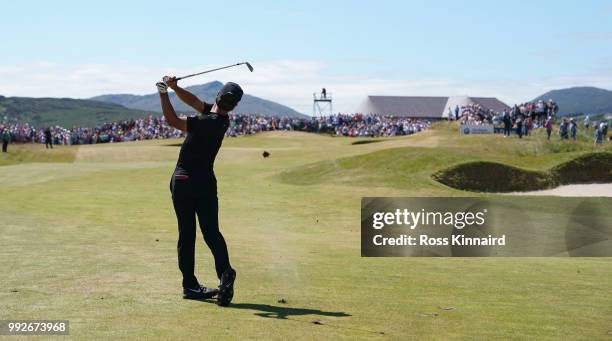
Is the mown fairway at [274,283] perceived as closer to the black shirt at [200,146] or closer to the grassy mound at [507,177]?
the black shirt at [200,146]

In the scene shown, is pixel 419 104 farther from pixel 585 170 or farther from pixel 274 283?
pixel 274 283

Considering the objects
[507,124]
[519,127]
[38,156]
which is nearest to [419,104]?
[507,124]

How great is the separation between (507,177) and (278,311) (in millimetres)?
31518

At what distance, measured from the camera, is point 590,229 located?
2805 centimetres

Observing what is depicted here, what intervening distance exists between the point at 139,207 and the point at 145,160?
35.8 meters

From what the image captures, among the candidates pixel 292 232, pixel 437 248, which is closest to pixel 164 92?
pixel 437 248

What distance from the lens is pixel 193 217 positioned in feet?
35.3

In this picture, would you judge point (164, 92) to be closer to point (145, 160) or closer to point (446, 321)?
point (446, 321)

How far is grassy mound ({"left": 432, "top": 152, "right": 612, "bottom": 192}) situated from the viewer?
1547 inches

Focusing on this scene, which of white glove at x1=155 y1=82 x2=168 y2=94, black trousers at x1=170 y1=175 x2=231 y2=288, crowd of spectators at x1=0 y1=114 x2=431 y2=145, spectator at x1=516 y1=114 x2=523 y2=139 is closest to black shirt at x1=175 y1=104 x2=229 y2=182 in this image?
black trousers at x1=170 y1=175 x2=231 y2=288

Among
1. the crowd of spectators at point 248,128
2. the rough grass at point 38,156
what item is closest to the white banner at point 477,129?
the crowd of spectators at point 248,128

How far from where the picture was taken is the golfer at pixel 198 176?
10.5 m

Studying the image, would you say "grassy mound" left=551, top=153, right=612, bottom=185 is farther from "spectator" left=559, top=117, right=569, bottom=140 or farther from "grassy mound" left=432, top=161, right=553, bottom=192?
"spectator" left=559, top=117, right=569, bottom=140

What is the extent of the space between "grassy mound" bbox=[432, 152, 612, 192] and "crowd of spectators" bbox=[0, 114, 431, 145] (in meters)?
47.5
